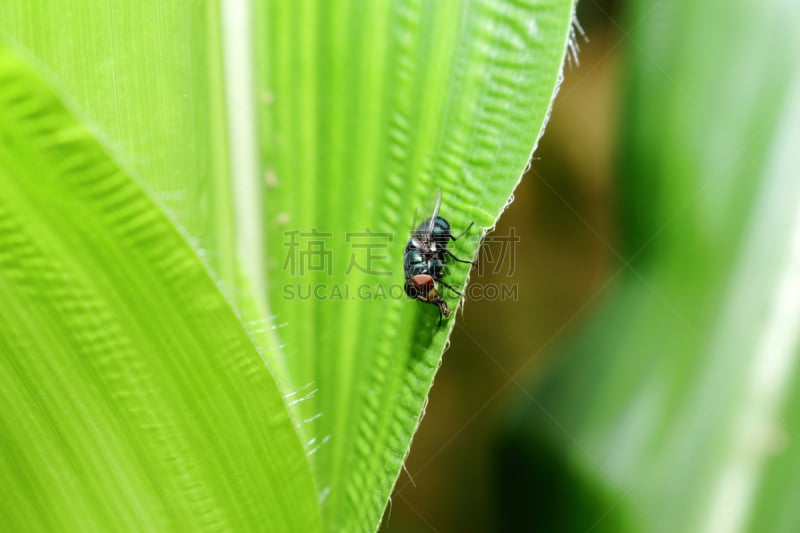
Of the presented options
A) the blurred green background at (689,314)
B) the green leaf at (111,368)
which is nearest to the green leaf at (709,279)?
the blurred green background at (689,314)

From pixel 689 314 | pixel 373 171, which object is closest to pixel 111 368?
pixel 373 171

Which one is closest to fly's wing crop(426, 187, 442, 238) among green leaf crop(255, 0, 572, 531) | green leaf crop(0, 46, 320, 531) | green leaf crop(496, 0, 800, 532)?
green leaf crop(255, 0, 572, 531)

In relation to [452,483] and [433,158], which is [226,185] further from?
[452,483]

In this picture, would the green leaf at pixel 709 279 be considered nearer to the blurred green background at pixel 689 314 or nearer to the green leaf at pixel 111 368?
the blurred green background at pixel 689 314

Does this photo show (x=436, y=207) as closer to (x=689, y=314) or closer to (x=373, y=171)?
(x=373, y=171)

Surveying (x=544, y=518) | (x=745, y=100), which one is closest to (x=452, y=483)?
(x=544, y=518)

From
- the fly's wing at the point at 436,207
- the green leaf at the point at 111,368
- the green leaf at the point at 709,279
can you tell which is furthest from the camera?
the green leaf at the point at 709,279

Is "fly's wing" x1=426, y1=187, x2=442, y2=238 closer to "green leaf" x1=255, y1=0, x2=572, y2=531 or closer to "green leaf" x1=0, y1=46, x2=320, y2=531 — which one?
"green leaf" x1=255, y1=0, x2=572, y2=531
